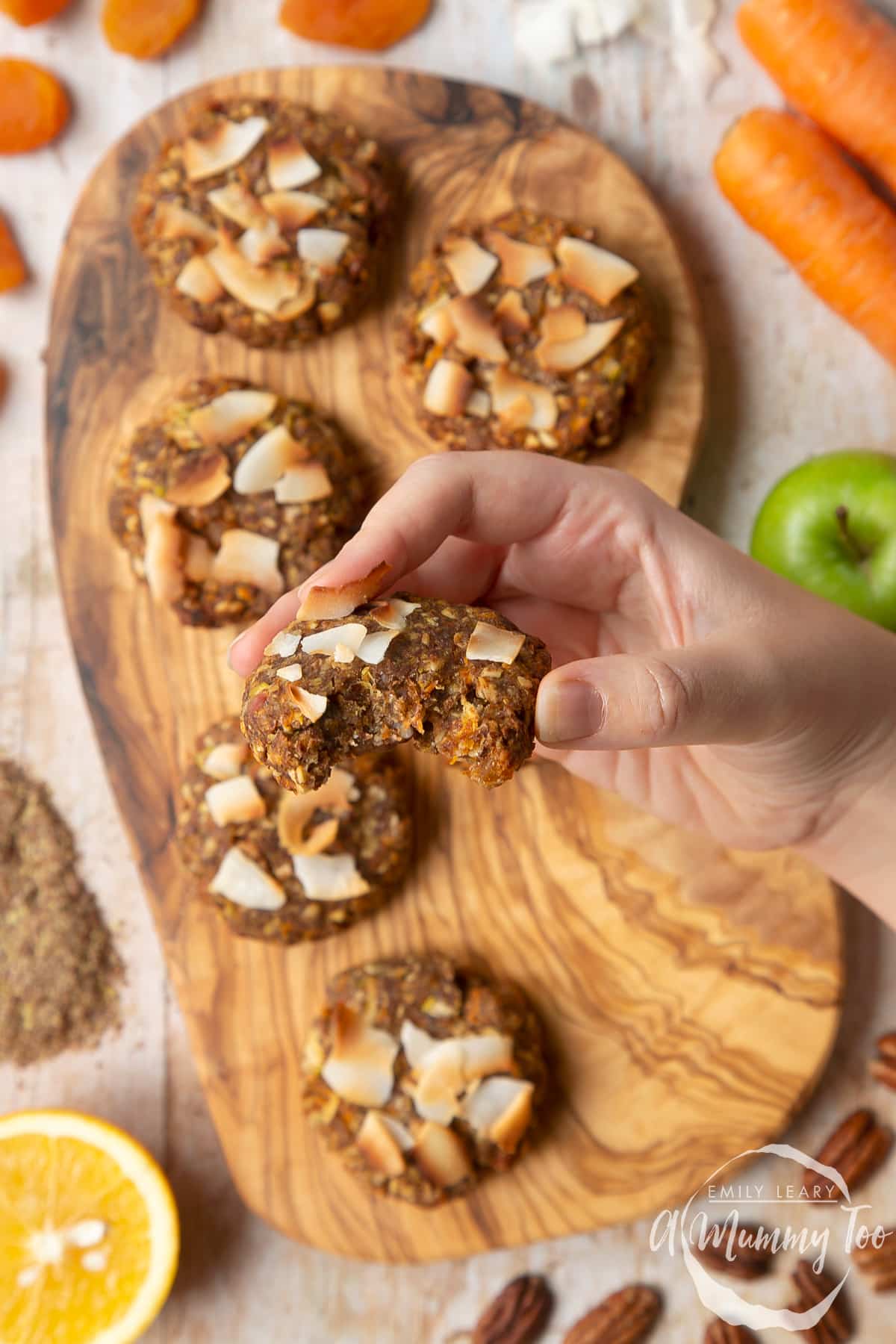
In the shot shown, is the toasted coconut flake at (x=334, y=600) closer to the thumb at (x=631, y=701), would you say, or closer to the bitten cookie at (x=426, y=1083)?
the thumb at (x=631, y=701)

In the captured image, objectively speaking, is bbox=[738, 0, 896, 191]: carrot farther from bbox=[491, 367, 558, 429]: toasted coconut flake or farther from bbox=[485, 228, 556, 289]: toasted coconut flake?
bbox=[491, 367, 558, 429]: toasted coconut flake

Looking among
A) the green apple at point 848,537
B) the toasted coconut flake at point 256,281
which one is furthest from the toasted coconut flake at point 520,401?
the green apple at point 848,537

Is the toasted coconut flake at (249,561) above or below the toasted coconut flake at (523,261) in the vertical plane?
below

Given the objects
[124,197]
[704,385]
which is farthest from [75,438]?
[704,385]

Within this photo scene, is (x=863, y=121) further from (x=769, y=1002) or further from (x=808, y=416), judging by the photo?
(x=769, y=1002)

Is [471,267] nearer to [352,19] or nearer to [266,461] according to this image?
[266,461]
